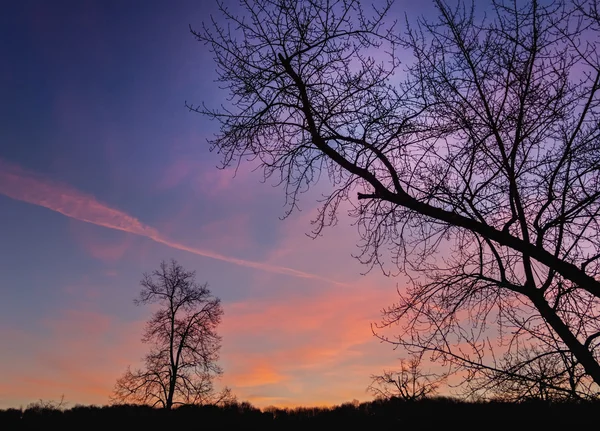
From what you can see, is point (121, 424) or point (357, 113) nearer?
point (357, 113)

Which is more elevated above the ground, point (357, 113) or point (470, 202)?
point (357, 113)

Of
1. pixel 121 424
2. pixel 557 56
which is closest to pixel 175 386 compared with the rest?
pixel 121 424

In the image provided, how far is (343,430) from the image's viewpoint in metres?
11.9

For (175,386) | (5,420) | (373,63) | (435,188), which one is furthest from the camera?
(175,386)

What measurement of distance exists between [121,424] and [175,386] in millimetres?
14981

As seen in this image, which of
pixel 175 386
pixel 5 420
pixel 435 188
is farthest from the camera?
pixel 175 386

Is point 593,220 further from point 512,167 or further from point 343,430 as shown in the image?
point 343,430

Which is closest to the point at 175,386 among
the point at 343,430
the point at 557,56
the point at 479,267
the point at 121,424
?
the point at 121,424

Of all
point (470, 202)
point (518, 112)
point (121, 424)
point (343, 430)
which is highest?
point (518, 112)

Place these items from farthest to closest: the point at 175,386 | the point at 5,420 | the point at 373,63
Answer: the point at 175,386, the point at 5,420, the point at 373,63

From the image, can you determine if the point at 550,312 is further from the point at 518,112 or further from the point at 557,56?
the point at 557,56

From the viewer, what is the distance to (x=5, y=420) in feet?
41.6

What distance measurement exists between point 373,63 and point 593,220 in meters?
3.64

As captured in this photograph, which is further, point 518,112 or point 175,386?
point 175,386
